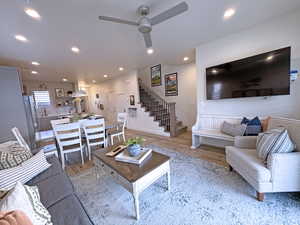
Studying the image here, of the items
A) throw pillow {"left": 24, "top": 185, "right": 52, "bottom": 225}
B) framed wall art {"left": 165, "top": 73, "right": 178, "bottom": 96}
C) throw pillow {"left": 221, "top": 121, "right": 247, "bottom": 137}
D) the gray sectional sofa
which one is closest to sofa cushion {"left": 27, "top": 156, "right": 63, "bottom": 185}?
the gray sectional sofa

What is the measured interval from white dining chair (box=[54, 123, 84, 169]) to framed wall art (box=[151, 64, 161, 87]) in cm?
450

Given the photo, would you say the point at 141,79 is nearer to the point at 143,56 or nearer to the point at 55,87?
the point at 143,56

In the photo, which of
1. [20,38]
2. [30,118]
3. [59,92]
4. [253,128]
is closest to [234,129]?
[253,128]

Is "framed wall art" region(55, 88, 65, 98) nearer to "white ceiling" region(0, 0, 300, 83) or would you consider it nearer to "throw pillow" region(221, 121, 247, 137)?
"white ceiling" region(0, 0, 300, 83)

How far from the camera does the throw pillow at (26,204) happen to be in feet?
2.44

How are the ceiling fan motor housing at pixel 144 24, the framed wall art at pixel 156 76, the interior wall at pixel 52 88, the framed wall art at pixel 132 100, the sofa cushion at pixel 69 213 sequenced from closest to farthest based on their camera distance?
the sofa cushion at pixel 69 213 → the ceiling fan motor housing at pixel 144 24 → the framed wall art at pixel 132 100 → the framed wall art at pixel 156 76 → the interior wall at pixel 52 88

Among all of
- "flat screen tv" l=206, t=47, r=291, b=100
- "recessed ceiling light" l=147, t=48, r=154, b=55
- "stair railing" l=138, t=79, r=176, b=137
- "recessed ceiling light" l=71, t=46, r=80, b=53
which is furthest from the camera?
"stair railing" l=138, t=79, r=176, b=137

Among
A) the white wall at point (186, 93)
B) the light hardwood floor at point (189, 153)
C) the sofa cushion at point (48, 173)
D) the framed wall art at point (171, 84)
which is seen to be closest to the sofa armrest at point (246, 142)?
the light hardwood floor at point (189, 153)

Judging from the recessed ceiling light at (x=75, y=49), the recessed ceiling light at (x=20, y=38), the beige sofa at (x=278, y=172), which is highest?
the recessed ceiling light at (x=20, y=38)

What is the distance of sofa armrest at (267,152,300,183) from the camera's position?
4.77ft

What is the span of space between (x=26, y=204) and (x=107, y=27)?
274 cm

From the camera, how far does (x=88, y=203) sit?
1726 millimetres

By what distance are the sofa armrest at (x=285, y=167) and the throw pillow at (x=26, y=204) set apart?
7.42ft

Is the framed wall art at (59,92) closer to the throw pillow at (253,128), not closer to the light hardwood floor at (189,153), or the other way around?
the light hardwood floor at (189,153)
